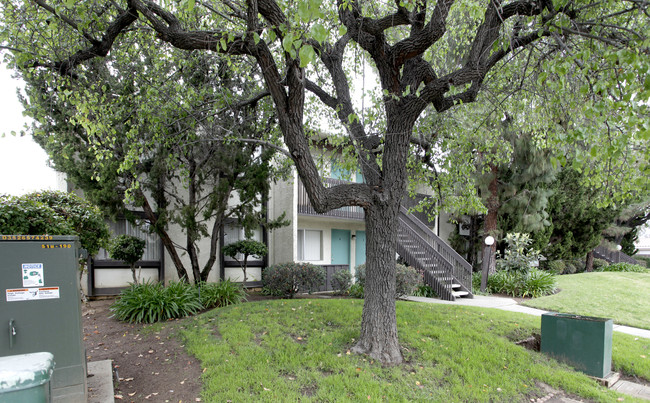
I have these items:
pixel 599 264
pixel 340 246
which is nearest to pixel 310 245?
pixel 340 246

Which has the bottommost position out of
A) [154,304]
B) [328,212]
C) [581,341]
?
[154,304]

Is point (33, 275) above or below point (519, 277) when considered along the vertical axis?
above

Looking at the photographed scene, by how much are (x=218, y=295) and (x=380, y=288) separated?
4.91 metres

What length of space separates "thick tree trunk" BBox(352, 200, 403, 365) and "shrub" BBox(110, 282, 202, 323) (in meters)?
4.45

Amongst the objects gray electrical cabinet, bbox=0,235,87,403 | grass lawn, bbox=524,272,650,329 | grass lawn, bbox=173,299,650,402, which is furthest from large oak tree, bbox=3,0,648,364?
grass lawn, bbox=524,272,650,329

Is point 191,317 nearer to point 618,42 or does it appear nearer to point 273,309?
point 273,309

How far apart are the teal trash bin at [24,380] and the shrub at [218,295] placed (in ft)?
23.8

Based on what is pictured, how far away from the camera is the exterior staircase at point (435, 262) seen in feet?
41.9

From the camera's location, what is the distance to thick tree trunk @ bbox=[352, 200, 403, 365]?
595cm

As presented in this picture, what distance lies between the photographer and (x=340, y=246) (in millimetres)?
17219

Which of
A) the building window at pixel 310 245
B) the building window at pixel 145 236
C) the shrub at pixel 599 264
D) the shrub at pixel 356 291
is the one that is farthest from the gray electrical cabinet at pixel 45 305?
the shrub at pixel 599 264

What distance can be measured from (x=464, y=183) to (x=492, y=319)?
302 centimetres

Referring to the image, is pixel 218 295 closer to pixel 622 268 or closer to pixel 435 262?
pixel 435 262

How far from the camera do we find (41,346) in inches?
157
